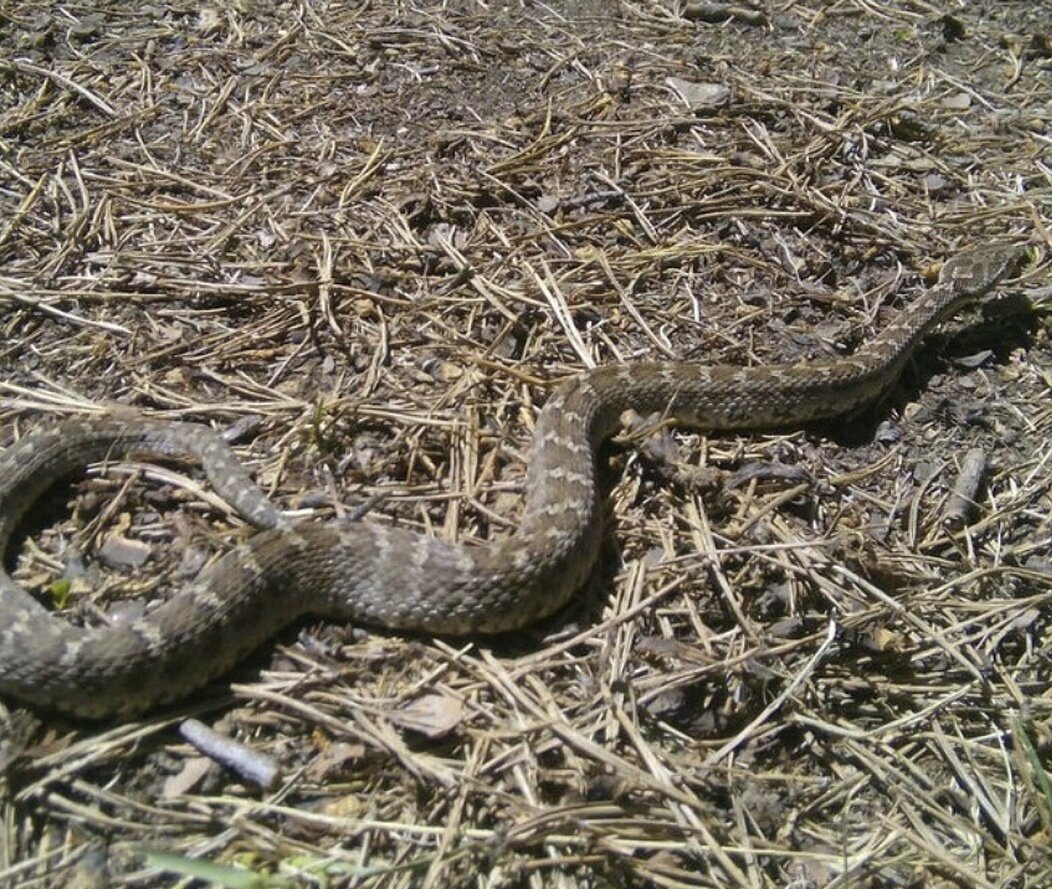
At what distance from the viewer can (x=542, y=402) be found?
18.0 feet

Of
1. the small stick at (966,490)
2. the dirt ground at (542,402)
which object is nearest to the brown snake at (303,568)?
the dirt ground at (542,402)

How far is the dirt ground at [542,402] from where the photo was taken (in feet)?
12.4

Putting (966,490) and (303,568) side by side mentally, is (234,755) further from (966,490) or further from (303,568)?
(966,490)

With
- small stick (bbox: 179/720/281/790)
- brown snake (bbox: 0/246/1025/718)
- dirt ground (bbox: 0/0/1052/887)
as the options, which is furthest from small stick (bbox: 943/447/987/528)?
small stick (bbox: 179/720/281/790)

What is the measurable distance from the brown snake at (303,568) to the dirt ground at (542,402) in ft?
0.45

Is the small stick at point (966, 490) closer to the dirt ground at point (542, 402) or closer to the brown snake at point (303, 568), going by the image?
the dirt ground at point (542, 402)

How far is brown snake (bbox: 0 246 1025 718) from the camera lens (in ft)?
12.7

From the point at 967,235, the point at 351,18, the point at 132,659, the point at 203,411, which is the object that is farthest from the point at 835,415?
the point at 351,18

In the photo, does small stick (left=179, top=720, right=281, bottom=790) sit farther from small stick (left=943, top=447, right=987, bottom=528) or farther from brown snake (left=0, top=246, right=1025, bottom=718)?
small stick (left=943, top=447, right=987, bottom=528)

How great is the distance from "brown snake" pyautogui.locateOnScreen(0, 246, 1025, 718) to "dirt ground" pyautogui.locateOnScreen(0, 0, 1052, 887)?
0.14 m

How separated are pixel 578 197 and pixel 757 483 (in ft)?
8.30

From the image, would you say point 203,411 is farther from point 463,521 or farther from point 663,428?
point 663,428

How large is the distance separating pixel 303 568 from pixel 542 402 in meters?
1.77

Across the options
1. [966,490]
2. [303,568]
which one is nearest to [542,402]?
[303,568]
